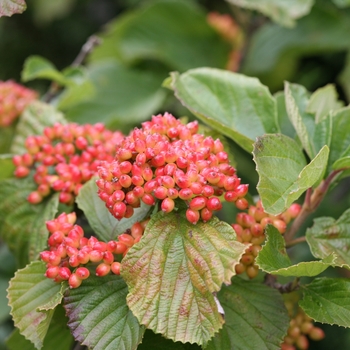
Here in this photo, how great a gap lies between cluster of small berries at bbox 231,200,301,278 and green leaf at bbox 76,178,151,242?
0.24m

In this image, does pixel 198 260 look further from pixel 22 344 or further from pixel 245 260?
pixel 22 344

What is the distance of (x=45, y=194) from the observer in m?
1.53

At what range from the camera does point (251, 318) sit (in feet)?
4.12

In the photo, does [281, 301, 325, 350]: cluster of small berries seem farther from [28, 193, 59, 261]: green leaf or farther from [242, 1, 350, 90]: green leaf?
[242, 1, 350, 90]: green leaf

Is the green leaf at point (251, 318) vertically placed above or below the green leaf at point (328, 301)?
below

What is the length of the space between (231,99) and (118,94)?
4.35ft

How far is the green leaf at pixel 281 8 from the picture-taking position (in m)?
2.26

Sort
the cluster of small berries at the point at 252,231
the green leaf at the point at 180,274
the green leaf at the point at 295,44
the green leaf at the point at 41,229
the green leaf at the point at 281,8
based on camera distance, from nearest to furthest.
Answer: the green leaf at the point at 180,274 < the cluster of small berries at the point at 252,231 < the green leaf at the point at 41,229 < the green leaf at the point at 281,8 < the green leaf at the point at 295,44

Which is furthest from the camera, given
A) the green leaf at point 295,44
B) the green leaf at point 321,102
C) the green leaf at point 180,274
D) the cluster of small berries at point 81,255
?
the green leaf at point 295,44

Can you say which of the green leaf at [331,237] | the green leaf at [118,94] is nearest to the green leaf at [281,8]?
the green leaf at [118,94]

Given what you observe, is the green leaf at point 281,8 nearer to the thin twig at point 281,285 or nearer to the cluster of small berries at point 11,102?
the cluster of small berries at point 11,102

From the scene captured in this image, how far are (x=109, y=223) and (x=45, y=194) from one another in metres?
0.28

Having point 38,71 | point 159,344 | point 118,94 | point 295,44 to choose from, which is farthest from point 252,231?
point 118,94

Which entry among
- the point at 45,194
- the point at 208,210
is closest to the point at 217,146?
the point at 208,210
